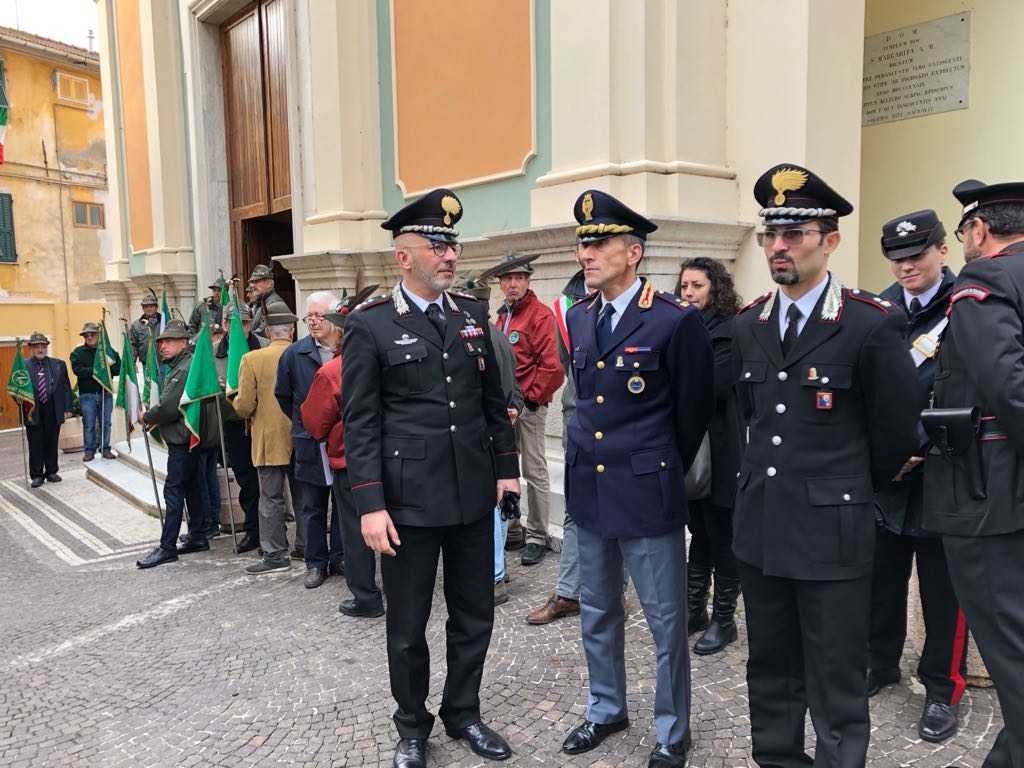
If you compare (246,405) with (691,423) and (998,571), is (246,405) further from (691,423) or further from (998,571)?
(998,571)

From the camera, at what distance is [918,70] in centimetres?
692

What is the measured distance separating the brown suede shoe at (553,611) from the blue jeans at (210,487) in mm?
3571

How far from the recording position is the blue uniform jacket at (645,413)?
111 inches

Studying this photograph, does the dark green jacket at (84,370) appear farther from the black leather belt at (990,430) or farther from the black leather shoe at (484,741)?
the black leather belt at (990,430)

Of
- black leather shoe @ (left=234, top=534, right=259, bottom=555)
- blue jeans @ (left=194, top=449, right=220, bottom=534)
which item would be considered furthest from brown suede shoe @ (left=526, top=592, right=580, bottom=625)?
blue jeans @ (left=194, top=449, right=220, bottom=534)

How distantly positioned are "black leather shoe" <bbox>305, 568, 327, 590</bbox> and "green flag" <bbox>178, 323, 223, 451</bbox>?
1.64 meters

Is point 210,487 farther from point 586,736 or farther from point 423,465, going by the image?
point 586,736

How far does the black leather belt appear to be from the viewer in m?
2.37

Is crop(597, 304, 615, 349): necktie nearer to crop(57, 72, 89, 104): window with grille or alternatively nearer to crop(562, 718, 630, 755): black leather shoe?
crop(562, 718, 630, 755): black leather shoe

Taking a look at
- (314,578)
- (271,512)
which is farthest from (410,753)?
(271,512)

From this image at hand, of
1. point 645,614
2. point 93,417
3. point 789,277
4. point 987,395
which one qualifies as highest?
point 789,277

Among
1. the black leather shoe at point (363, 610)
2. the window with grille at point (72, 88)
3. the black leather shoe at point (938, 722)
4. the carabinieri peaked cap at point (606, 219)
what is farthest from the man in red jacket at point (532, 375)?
the window with grille at point (72, 88)

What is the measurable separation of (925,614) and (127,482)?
8858 millimetres

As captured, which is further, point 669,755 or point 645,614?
point 645,614
